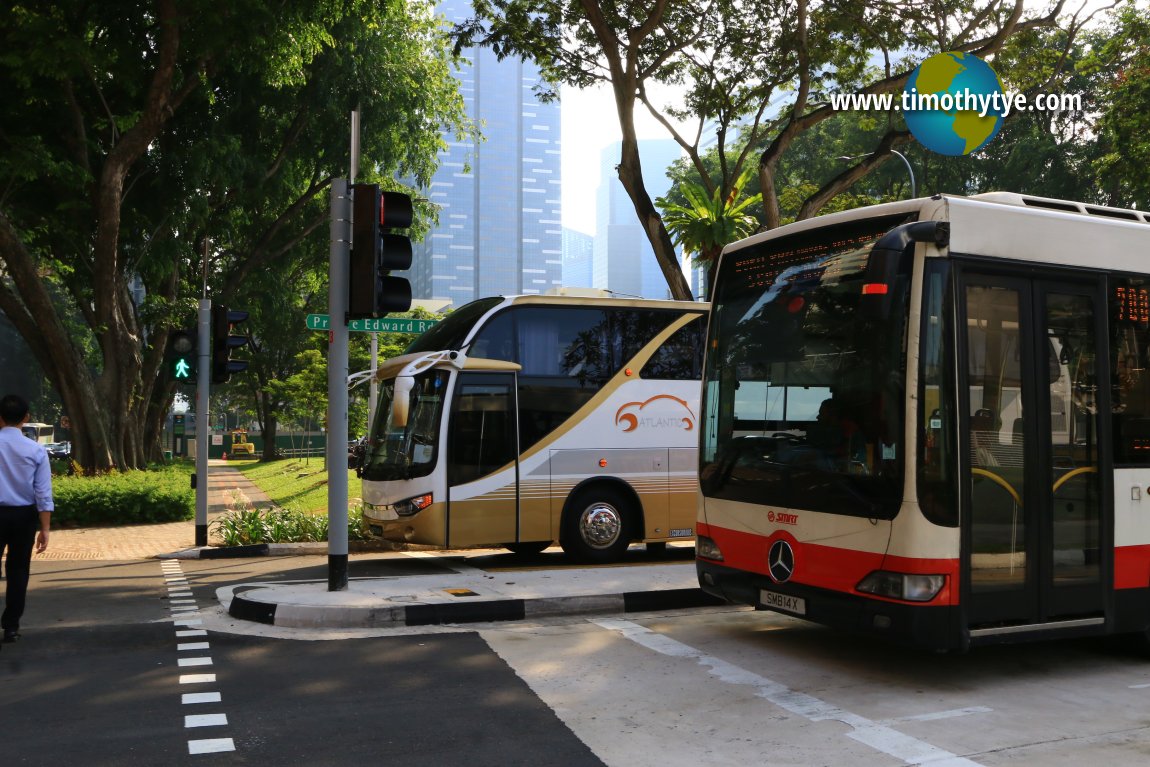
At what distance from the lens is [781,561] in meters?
7.39

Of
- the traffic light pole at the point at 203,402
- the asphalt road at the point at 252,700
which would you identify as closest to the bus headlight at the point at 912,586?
the asphalt road at the point at 252,700

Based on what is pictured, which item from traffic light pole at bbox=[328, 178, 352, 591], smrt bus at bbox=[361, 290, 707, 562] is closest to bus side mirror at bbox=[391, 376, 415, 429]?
traffic light pole at bbox=[328, 178, 352, 591]

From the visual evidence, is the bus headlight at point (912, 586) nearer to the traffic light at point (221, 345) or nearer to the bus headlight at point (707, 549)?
the bus headlight at point (707, 549)

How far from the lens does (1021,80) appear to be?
20.4 m

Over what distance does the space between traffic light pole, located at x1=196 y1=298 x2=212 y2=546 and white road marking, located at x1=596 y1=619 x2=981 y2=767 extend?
27.8 ft

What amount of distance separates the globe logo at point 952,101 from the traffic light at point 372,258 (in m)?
12.5

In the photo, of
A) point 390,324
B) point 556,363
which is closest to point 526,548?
point 556,363

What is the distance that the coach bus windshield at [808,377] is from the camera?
22.1 ft

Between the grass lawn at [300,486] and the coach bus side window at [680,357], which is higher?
the coach bus side window at [680,357]

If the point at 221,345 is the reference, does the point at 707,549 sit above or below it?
below

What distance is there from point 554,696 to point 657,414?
6924mm

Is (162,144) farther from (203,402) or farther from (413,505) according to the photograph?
(413,505)

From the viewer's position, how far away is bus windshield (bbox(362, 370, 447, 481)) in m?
12.1

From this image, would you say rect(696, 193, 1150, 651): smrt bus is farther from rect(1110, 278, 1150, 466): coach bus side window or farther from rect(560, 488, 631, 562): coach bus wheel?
rect(560, 488, 631, 562): coach bus wheel
